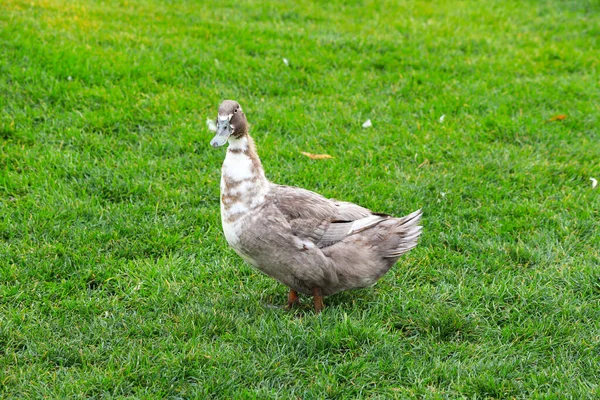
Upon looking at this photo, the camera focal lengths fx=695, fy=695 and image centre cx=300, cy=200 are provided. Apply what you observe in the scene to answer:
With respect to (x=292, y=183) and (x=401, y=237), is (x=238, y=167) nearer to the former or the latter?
(x=401, y=237)

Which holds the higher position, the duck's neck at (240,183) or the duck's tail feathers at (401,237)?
the duck's neck at (240,183)

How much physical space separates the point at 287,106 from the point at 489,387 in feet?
12.9

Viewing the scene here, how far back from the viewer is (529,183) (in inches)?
225

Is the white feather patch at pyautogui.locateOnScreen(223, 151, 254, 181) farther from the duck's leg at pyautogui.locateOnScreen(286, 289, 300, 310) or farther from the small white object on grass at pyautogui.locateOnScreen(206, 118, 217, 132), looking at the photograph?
the small white object on grass at pyautogui.locateOnScreen(206, 118, 217, 132)

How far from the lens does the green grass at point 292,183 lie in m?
3.67

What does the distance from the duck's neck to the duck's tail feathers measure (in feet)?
2.64

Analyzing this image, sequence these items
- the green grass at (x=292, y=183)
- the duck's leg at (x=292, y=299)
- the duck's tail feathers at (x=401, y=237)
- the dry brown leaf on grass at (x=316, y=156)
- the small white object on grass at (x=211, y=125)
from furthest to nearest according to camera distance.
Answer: the dry brown leaf on grass at (x=316, y=156)
the small white object on grass at (x=211, y=125)
the duck's leg at (x=292, y=299)
the duck's tail feathers at (x=401, y=237)
the green grass at (x=292, y=183)

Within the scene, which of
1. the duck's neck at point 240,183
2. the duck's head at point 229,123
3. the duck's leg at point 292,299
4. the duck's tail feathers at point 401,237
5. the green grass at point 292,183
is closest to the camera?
the green grass at point 292,183

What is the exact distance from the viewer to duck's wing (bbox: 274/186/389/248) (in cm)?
402

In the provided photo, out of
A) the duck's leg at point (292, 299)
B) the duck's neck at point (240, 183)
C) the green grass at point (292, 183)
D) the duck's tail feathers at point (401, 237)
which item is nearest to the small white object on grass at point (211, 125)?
the green grass at point (292, 183)

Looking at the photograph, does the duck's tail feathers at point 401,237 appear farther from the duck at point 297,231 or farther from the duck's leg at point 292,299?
the duck's leg at point 292,299

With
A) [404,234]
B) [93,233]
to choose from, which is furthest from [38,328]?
[404,234]

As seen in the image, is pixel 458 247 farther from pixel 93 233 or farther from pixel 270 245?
pixel 93 233

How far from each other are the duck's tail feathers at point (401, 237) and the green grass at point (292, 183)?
1.11 ft
